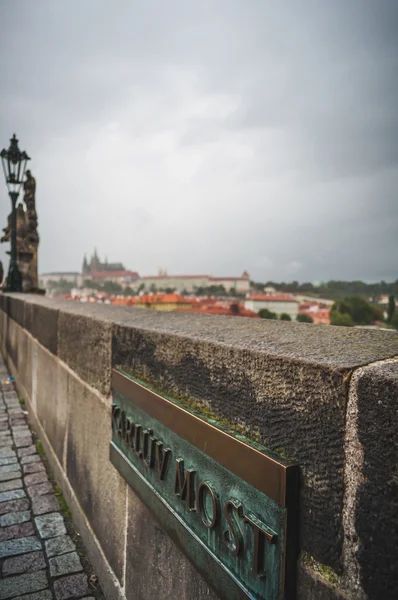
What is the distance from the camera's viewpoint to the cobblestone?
2.47 meters

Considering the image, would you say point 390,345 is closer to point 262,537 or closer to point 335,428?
point 335,428

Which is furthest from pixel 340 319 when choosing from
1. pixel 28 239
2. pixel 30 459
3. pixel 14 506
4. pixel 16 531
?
pixel 16 531

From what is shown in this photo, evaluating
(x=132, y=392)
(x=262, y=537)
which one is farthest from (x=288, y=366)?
(x=132, y=392)

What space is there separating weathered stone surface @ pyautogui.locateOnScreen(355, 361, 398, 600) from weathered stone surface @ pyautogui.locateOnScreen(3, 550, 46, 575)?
1.82 m

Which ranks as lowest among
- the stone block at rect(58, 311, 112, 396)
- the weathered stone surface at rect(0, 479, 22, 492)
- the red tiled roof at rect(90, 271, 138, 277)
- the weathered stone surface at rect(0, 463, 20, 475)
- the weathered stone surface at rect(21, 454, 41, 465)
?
the weathered stone surface at rect(21, 454, 41, 465)

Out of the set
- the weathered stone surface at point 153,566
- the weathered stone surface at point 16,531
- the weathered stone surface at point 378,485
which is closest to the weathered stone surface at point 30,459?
the weathered stone surface at point 16,531

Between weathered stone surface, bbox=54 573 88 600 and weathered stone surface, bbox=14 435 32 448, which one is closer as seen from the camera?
weathered stone surface, bbox=54 573 88 600

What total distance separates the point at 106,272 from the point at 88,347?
13014 cm

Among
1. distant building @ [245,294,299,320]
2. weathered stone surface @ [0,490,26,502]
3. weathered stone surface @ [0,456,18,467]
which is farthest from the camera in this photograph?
distant building @ [245,294,299,320]

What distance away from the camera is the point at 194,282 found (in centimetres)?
12169

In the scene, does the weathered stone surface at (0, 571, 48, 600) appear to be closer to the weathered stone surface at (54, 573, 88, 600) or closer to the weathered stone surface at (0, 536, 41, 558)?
the weathered stone surface at (54, 573, 88, 600)

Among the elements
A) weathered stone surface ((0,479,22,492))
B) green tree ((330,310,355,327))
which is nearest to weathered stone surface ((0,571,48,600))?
weathered stone surface ((0,479,22,492))

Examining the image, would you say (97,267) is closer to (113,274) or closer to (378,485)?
(113,274)

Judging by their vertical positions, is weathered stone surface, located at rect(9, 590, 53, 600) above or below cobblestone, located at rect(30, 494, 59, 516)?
above
